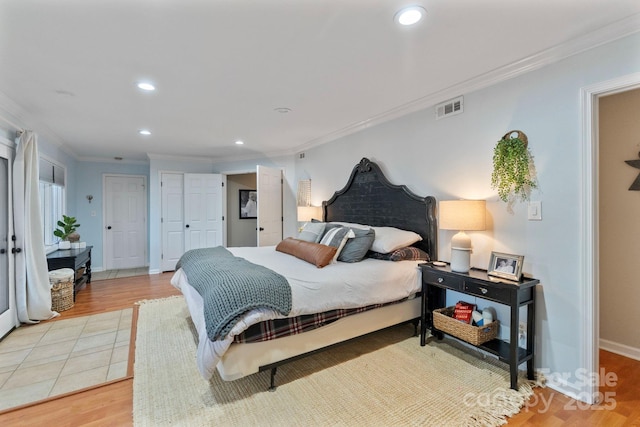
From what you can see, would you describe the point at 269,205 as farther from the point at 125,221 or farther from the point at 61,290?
the point at 125,221

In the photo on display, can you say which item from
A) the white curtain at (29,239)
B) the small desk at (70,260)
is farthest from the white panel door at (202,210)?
the white curtain at (29,239)

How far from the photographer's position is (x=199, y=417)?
173cm

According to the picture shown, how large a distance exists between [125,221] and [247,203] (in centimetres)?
254

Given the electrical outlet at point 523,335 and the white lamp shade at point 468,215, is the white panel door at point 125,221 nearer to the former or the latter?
the white lamp shade at point 468,215

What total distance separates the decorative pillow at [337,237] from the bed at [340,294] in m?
0.18

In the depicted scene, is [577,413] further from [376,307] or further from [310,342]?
[310,342]

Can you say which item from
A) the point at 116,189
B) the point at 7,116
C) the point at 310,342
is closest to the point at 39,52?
the point at 7,116

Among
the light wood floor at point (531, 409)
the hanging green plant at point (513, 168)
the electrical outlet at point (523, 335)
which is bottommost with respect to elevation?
the light wood floor at point (531, 409)

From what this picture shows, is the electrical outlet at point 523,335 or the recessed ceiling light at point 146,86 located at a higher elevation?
the recessed ceiling light at point 146,86

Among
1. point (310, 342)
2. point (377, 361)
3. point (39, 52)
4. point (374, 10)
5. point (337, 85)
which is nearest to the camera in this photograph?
point (374, 10)

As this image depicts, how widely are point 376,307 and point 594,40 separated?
2335 millimetres

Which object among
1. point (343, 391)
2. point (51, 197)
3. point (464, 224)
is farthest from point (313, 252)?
point (51, 197)

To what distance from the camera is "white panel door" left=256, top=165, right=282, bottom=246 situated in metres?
4.94

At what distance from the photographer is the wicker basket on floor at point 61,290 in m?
3.54
